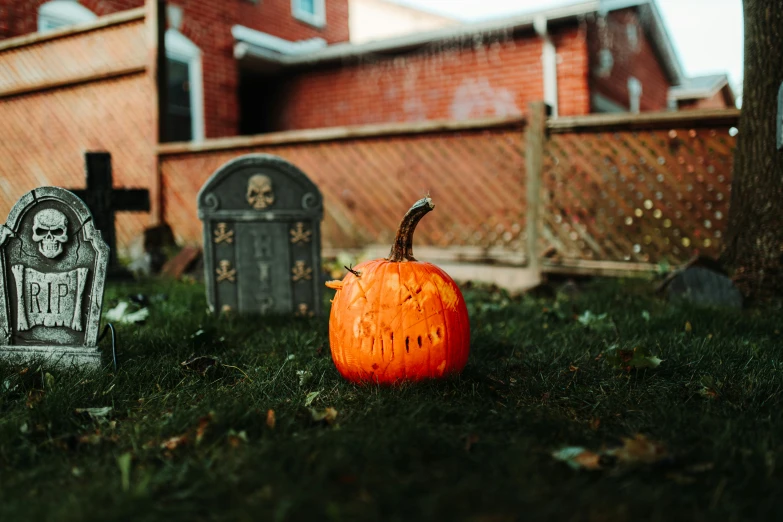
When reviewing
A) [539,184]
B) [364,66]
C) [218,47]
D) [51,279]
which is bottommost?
[51,279]

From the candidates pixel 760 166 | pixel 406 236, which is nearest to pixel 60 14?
pixel 406 236

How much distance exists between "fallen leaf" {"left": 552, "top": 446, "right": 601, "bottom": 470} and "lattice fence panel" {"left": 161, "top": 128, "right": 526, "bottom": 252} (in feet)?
15.8

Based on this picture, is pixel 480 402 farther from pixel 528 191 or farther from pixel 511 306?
pixel 528 191

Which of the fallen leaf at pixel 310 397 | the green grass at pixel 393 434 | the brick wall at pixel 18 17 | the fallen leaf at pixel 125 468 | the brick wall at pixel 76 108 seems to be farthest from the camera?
the brick wall at pixel 18 17

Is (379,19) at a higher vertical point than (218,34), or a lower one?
higher

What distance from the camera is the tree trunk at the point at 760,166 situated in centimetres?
424

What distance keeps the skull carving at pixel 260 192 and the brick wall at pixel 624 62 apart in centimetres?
845

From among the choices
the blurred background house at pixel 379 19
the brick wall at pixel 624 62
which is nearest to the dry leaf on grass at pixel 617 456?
the brick wall at pixel 624 62

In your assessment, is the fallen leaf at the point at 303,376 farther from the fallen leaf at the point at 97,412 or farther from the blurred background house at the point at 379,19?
the blurred background house at the point at 379,19

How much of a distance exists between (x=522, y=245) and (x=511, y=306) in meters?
2.17

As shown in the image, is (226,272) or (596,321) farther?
(226,272)

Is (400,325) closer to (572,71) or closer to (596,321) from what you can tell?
(596,321)

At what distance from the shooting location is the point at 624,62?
14.0m

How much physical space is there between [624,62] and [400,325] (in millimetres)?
13515
